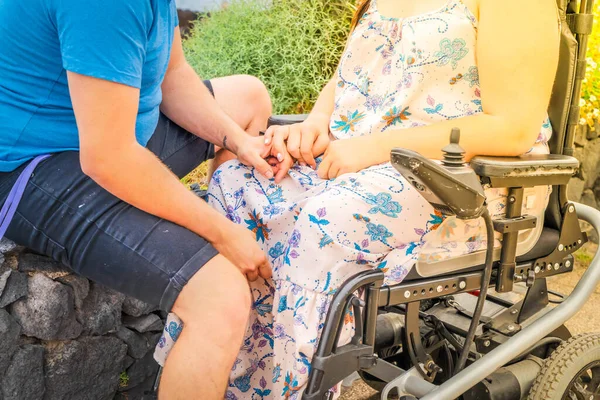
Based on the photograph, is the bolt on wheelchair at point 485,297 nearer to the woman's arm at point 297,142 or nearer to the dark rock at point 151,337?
the woman's arm at point 297,142

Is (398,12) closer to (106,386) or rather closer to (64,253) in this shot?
(64,253)

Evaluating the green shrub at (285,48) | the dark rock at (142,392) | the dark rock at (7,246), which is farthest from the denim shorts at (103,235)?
the green shrub at (285,48)

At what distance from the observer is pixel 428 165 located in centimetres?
150

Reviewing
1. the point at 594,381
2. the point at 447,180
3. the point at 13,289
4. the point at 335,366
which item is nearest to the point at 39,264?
the point at 13,289

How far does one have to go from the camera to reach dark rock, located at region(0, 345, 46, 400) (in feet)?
6.59

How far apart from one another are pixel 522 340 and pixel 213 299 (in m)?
0.86

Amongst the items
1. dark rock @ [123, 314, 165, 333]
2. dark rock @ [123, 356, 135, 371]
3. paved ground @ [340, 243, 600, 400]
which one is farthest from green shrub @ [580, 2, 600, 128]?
dark rock @ [123, 356, 135, 371]

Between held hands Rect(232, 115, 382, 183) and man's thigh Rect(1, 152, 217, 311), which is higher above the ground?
held hands Rect(232, 115, 382, 183)

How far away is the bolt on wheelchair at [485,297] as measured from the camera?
1595 millimetres

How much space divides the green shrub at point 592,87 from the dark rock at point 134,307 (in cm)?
320

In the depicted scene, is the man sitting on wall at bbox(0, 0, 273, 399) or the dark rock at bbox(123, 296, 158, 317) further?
the dark rock at bbox(123, 296, 158, 317)

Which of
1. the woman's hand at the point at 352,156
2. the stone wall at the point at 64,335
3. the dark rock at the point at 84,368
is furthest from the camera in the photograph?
the dark rock at the point at 84,368

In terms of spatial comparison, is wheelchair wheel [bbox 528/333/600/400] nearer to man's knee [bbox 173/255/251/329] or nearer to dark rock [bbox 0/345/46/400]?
man's knee [bbox 173/255/251/329]

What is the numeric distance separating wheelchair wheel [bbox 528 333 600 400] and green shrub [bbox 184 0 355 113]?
278 cm
